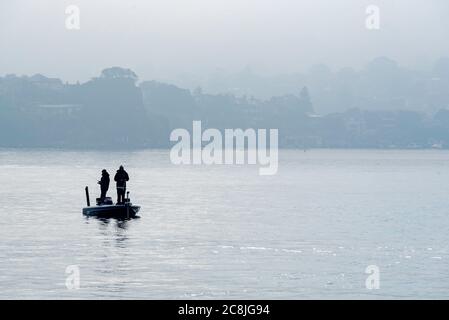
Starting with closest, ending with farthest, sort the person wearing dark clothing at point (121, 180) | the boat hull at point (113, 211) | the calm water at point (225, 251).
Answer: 1. the calm water at point (225, 251)
2. the person wearing dark clothing at point (121, 180)
3. the boat hull at point (113, 211)

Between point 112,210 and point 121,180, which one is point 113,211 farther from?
point 121,180

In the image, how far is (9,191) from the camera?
87688mm

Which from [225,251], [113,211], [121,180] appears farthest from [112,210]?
[225,251]

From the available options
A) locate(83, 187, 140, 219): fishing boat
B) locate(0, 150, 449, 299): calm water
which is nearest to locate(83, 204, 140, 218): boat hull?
locate(83, 187, 140, 219): fishing boat

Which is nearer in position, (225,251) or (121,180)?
(225,251)

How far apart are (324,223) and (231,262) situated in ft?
63.5

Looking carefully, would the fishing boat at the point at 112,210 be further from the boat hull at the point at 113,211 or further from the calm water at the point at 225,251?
the calm water at the point at 225,251

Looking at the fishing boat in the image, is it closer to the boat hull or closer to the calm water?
the boat hull

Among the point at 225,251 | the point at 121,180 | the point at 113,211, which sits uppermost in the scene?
the point at 121,180

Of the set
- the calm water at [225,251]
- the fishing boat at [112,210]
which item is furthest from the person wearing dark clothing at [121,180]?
the calm water at [225,251]

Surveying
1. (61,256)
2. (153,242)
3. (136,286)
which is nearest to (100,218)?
(153,242)

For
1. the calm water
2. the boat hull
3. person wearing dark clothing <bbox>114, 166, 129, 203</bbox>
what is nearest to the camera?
the calm water

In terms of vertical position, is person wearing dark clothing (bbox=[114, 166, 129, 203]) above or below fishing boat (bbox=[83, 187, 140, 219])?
above
